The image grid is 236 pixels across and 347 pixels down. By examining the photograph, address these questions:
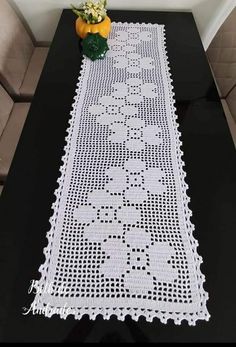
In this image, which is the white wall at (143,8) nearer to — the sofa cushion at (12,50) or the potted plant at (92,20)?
the sofa cushion at (12,50)

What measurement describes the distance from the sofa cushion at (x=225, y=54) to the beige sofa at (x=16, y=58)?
38.9 inches

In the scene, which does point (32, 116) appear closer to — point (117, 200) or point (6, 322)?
point (117, 200)

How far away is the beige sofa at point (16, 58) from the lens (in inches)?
52.9

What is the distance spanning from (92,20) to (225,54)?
0.78 m

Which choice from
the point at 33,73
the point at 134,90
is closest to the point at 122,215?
the point at 134,90

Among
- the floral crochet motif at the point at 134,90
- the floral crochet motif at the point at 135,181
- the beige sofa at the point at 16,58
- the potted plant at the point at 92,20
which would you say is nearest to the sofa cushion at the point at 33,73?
the beige sofa at the point at 16,58

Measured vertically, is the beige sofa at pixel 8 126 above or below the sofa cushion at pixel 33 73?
below

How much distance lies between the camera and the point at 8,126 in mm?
1283

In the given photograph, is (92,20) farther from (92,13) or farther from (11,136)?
(11,136)

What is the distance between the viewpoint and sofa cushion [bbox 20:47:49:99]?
1.43 meters

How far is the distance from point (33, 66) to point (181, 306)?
1.46 meters

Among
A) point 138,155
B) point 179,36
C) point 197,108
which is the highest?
point 179,36

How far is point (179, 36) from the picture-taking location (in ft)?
4.00

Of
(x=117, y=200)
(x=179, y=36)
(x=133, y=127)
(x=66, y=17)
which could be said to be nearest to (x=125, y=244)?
(x=117, y=200)
